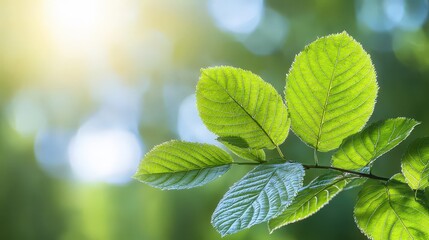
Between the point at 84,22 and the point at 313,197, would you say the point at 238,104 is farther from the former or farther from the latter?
the point at 84,22

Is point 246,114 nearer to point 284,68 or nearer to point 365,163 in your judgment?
point 365,163

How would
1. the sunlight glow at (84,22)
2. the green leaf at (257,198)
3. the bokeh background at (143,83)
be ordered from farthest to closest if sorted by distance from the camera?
the sunlight glow at (84,22)
the bokeh background at (143,83)
the green leaf at (257,198)

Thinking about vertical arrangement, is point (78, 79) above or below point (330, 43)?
above

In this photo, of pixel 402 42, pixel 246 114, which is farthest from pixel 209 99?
pixel 402 42

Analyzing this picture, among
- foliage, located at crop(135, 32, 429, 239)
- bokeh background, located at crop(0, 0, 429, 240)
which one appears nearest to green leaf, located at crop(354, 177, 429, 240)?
foliage, located at crop(135, 32, 429, 239)

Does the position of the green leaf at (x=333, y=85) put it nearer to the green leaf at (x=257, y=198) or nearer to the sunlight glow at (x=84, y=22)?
the green leaf at (x=257, y=198)

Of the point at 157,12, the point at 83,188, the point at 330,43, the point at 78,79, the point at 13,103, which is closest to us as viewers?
the point at 330,43

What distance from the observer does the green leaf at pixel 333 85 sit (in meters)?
0.25

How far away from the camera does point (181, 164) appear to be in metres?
0.28

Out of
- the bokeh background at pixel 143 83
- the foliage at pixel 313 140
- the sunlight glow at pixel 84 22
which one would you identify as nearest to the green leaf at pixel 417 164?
the foliage at pixel 313 140

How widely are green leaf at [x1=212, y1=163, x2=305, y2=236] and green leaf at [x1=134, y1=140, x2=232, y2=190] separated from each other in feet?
0.11

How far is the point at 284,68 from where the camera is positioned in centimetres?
672

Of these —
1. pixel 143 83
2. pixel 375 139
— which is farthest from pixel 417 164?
pixel 143 83

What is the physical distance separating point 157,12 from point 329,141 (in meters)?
10.1
